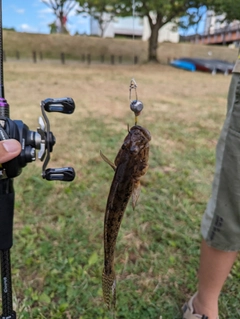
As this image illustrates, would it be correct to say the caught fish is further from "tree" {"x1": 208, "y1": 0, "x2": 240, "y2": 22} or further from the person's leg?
"tree" {"x1": 208, "y1": 0, "x2": 240, "y2": 22}

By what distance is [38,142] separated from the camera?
1109 mm

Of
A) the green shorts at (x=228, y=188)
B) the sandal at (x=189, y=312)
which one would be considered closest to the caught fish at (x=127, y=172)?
the green shorts at (x=228, y=188)

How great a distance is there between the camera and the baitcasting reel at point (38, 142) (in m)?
1.05

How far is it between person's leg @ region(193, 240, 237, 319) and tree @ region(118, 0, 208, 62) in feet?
48.2

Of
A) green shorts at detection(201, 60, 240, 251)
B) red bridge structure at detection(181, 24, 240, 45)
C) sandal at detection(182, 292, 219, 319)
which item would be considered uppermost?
red bridge structure at detection(181, 24, 240, 45)

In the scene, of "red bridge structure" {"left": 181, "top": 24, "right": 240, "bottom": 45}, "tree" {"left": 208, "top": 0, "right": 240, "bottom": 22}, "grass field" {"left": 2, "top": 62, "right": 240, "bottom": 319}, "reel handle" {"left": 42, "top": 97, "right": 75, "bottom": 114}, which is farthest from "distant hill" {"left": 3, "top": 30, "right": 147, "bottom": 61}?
"reel handle" {"left": 42, "top": 97, "right": 75, "bottom": 114}

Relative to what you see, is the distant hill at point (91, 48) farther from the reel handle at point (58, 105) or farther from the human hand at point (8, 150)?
the human hand at point (8, 150)

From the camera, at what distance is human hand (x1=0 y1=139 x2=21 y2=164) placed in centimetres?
97

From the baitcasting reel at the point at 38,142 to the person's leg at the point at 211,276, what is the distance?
2.96 ft

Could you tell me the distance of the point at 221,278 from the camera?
5.45 ft

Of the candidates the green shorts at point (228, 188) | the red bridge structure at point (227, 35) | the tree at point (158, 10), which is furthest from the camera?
the tree at point (158, 10)

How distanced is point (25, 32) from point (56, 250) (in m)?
18.9

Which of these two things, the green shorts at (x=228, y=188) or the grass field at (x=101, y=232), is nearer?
the green shorts at (x=228, y=188)

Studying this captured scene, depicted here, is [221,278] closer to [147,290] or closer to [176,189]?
[147,290]
